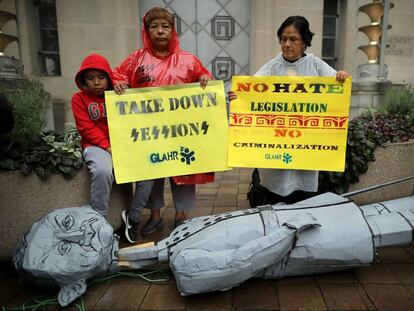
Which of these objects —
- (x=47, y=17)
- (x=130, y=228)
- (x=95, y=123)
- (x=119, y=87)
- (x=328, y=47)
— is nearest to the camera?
(x=119, y=87)

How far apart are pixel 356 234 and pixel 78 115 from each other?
2083 mm

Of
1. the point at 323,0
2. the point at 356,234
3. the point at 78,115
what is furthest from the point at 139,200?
the point at 323,0

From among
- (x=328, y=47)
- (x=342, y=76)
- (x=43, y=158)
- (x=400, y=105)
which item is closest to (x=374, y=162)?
(x=342, y=76)

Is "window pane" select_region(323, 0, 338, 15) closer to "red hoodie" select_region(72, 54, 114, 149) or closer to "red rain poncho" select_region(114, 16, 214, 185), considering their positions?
"red rain poncho" select_region(114, 16, 214, 185)

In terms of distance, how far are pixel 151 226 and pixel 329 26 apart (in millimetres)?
6840

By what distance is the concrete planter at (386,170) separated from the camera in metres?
3.10

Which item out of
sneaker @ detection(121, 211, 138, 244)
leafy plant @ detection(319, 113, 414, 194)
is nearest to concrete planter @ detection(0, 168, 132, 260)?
sneaker @ detection(121, 211, 138, 244)

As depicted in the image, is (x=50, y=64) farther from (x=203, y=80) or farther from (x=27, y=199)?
(x=203, y=80)

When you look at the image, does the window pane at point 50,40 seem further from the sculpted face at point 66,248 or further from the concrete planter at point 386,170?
the concrete planter at point 386,170

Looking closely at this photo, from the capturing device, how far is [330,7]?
7711mm

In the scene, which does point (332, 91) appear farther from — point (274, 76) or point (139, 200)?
point (139, 200)

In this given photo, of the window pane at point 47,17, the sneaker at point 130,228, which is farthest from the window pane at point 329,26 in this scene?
the sneaker at point 130,228

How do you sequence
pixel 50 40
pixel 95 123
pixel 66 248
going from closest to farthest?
pixel 66 248
pixel 95 123
pixel 50 40

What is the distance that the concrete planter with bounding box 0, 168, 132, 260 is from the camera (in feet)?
7.77
